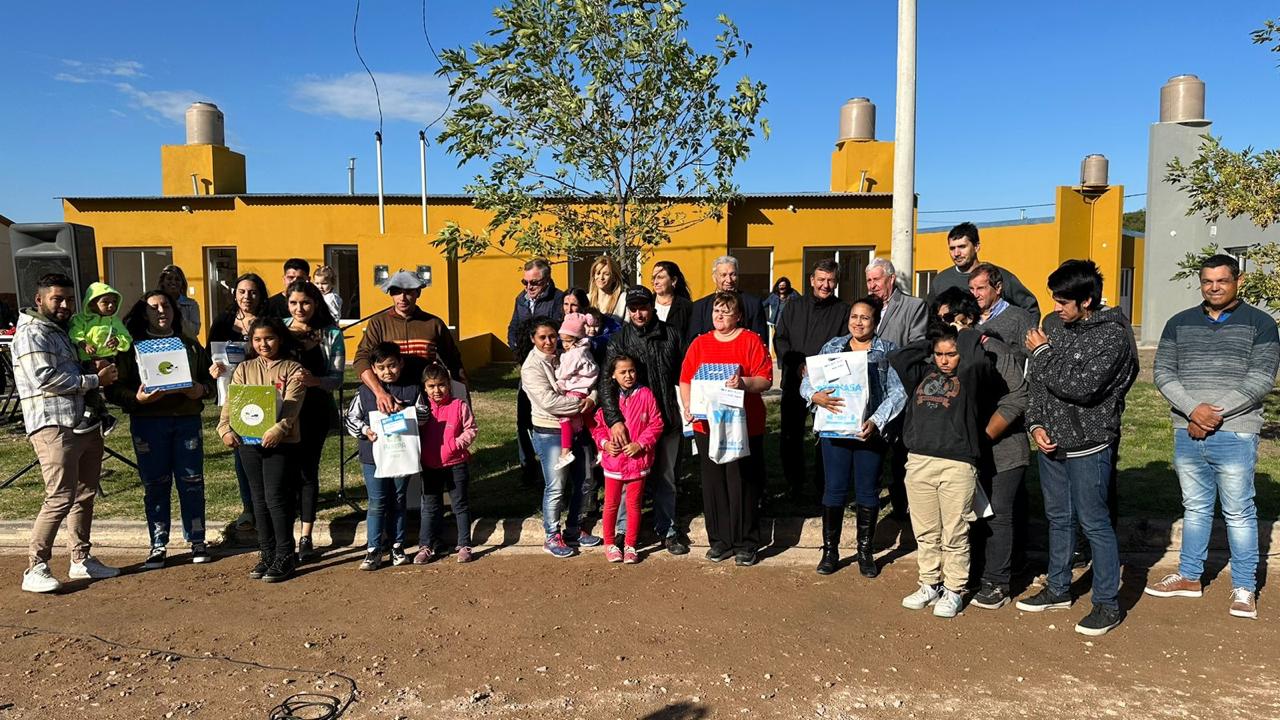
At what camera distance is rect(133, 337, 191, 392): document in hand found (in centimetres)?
548

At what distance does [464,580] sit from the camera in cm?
541

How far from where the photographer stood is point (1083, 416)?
179 inches

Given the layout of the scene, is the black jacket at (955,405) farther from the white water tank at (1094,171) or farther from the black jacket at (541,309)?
the white water tank at (1094,171)

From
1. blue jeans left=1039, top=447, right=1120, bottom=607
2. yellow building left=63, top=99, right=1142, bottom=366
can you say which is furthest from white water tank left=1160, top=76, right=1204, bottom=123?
blue jeans left=1039, top=447, right=1120, bottom=607

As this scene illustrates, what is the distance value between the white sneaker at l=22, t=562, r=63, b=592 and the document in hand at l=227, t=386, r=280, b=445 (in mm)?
1360

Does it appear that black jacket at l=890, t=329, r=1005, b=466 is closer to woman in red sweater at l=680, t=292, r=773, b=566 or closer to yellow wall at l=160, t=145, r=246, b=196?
woman in red sweater at l=680, t=292, r=773, b=566

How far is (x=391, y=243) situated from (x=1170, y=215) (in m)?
18.8

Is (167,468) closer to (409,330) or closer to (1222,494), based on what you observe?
(409,330)

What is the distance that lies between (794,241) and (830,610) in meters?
13.4

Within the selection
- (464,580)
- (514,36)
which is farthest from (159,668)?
(514,36)

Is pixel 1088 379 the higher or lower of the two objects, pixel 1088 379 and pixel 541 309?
the lower

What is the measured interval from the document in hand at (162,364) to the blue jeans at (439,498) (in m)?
1.62

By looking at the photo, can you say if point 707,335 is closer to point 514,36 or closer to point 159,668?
point 159,668

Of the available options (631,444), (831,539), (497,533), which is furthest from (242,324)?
(831,539)
